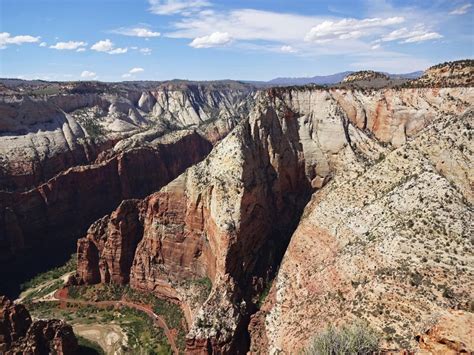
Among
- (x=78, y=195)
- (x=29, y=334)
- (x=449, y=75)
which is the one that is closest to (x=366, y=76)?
(x=449, y=75)

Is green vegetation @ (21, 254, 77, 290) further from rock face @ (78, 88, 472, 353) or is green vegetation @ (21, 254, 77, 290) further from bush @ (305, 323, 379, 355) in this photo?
bush @ (305, 323, 379, 355)

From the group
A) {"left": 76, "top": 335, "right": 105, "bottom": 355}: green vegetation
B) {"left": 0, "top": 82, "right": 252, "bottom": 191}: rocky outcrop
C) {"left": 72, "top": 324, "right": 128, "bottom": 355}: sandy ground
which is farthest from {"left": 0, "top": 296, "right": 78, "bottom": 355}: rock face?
{"left": 0, "top": 82, "right": 252, "bottom": 191}: rocky outcrop

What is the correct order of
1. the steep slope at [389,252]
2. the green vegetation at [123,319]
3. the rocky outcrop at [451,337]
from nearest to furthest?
the rocky outcrop at [451,337] < the steep slope at [389,252] < the green vegetation at [123,319]

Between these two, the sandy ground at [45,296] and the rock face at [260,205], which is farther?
the sandy ground at [45,296]

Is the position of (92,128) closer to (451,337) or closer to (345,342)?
(345,342)

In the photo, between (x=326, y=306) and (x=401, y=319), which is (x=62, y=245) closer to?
(x=326, y=306)

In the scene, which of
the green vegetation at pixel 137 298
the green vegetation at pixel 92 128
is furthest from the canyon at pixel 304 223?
the green vegetation at pixel 92 128

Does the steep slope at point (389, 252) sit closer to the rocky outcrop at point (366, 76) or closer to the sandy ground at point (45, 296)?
the rocky outcrop at point (366, 76)
